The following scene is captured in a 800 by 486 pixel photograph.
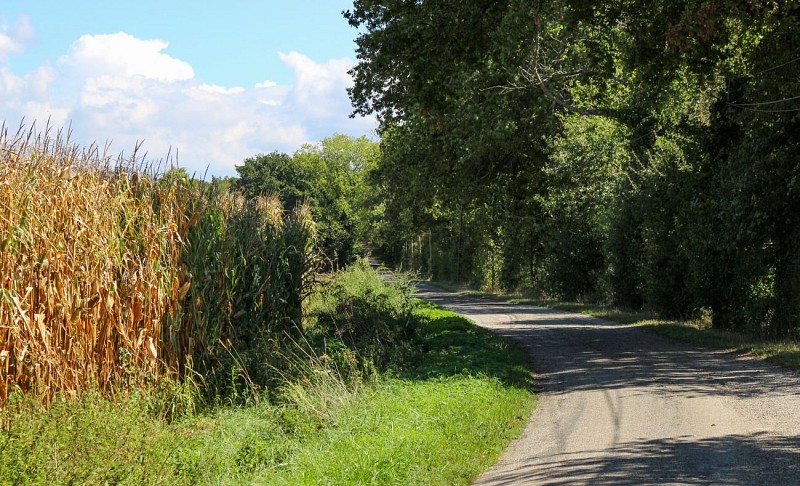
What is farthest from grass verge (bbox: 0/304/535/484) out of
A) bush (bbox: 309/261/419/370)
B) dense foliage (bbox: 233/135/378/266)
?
dense foliage (bbox: 233/135/378/266)

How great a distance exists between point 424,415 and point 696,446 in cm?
310

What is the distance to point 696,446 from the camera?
30.6 ft

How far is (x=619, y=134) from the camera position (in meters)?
31.7

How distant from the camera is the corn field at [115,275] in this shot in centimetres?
1109

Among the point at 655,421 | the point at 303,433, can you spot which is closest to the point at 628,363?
the point at 655,421

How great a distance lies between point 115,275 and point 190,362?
1.90 metres

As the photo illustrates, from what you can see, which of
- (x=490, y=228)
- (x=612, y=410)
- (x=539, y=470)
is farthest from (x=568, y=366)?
(x=490, y=228)

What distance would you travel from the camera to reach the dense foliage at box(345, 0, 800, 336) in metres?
18.5

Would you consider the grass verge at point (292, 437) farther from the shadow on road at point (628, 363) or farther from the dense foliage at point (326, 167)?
the dense foliage at point (326, 167)

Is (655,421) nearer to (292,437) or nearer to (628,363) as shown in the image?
(292,437)

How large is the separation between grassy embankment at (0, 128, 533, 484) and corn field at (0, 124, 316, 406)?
1.1 inches

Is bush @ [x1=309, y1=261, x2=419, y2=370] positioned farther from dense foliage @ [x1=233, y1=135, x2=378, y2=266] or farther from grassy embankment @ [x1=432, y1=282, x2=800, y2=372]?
dense foliage @ [x1=233, y1=135, x2=378, y2=266]

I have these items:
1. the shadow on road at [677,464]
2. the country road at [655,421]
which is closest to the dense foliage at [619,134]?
the country road at [655,421]

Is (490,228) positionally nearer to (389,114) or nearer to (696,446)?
(389,114)
